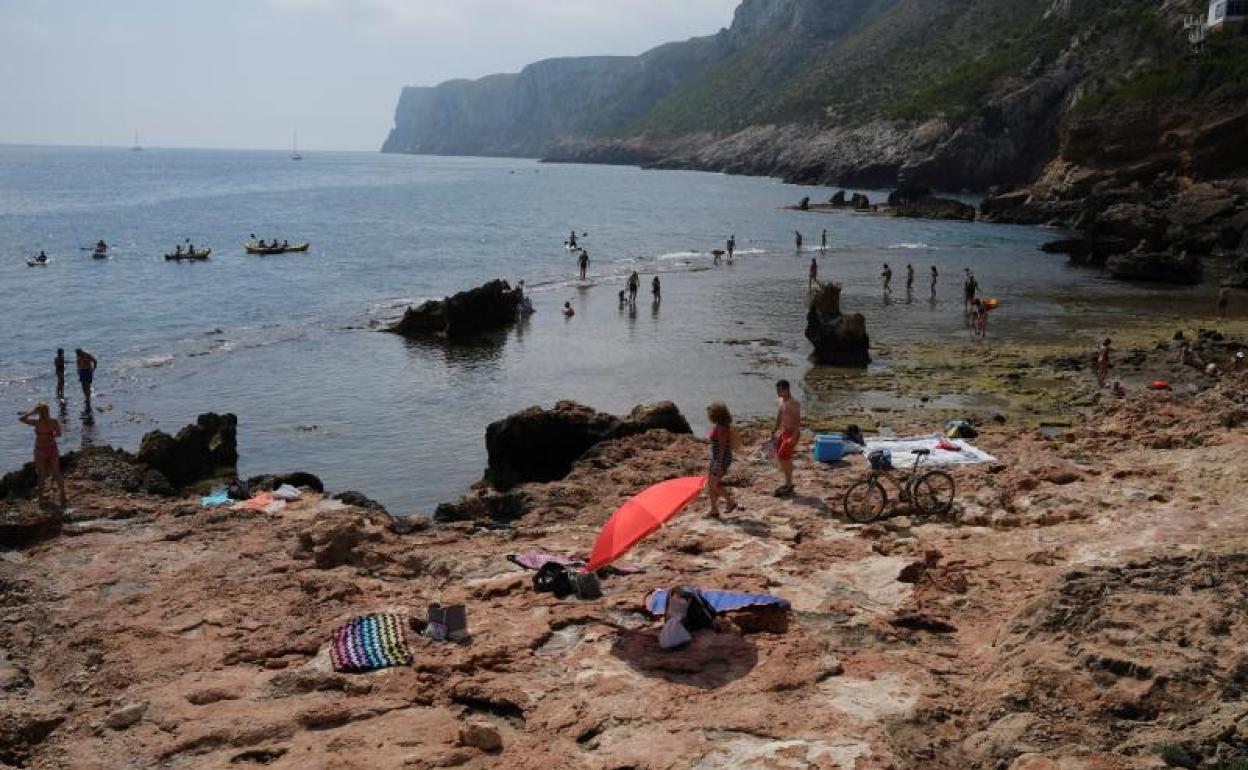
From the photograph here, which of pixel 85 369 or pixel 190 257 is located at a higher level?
pixel 190 257

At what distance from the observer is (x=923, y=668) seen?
9227mm

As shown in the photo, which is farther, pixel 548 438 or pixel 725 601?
pixel 548 438

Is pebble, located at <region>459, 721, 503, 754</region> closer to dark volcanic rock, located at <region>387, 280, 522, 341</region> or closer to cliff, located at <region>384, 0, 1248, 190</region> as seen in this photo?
dark volcanic rock, located at <region>387, 280, 522, 341</region>

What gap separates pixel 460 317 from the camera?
36.2m

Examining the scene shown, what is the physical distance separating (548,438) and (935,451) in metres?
7.14

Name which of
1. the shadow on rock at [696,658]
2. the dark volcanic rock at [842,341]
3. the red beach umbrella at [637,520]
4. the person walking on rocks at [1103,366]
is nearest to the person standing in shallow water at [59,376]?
the dark volcanic rock at [842,341]

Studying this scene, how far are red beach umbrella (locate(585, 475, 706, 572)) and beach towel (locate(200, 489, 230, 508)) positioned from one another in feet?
26.2

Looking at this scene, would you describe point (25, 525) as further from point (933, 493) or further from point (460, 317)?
point (460, 317)

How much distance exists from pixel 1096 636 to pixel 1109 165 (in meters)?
→ 77.2

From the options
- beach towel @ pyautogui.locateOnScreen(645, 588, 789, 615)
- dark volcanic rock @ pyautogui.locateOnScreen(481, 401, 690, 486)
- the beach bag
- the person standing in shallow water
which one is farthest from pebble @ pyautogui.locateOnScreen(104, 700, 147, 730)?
the person standing in shallow water

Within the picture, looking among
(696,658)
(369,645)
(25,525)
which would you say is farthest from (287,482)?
(696,658)

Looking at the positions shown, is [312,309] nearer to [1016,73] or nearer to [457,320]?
[457,320]

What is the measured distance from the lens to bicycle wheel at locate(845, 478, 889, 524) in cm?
1371

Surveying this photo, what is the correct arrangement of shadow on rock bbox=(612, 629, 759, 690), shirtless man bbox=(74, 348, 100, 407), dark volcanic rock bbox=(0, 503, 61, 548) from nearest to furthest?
shadow on rock bbox=(612, 629, 759, 690)
dark volcanic rock bbox=(0, 503, 61, 548)
shirtless man bbox=(74, 348, 100, 407)
